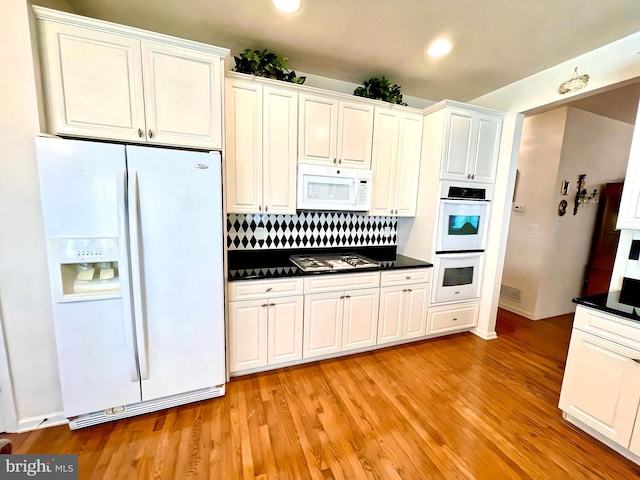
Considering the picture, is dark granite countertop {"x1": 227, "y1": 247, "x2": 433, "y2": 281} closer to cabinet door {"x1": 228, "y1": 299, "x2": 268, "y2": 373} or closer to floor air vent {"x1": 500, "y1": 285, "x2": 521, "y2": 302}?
cabinet door {"x1": 228, "y1": 299, "x2": 268, "y2": 373}

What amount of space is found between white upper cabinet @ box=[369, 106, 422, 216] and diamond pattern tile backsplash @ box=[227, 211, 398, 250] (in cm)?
37

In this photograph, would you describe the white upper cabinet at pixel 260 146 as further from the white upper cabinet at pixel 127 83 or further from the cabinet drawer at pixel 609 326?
the cabinet drawer at pixel 609 326

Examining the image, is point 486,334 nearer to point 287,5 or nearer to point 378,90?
point 378,90

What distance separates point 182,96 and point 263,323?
1.76m

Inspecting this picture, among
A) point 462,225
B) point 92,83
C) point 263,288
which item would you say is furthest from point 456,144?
point 92,83

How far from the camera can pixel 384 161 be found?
8.72 feet

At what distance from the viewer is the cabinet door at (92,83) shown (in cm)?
148

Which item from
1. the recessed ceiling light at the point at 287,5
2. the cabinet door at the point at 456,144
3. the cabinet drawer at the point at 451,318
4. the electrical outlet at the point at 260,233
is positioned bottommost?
the cabinet drawer at the point at 451,318

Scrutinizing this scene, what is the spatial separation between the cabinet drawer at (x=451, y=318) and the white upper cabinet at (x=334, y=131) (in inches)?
69.5

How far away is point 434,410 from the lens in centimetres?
189

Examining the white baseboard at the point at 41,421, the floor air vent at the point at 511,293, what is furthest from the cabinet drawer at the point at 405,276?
the white baseboard at the point at 41,421

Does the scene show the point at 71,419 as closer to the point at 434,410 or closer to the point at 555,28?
the point at 434,410

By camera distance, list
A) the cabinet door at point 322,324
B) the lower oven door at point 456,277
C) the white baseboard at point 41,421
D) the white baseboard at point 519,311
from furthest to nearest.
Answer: the white baseboard at point 519,311 < the lower oven door at point 456,277 < the cabinet door at point 322,324 < the white baseboard at point 41,421

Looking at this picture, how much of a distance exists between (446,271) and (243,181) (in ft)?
7.43
